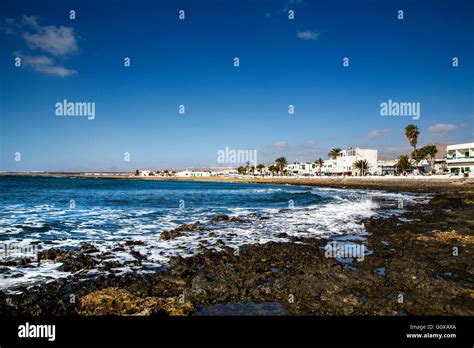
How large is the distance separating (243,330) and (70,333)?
3.41 m

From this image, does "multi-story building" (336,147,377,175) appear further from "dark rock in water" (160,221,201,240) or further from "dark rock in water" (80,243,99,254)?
"dark rock in water" (80,243,99,254)

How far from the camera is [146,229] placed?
19219 millimetres

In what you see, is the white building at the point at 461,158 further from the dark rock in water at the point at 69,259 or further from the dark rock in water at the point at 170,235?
the dark rock in water at the point at 69,259

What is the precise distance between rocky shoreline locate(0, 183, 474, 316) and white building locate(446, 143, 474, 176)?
76891 mm

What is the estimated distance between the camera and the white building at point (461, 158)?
73.8 m

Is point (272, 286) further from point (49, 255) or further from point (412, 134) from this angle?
point (412, 134)

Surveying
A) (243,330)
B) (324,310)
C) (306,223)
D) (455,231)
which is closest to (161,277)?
(243,330)

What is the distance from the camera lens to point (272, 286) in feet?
28.0

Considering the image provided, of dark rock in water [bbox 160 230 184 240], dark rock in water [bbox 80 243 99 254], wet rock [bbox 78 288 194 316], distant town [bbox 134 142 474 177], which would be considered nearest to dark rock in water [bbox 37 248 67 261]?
dark rock in water [bbox 80 243 99 254]

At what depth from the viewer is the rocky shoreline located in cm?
717

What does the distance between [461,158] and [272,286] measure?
88873 mm

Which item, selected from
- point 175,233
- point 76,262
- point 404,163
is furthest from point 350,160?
point 76,262

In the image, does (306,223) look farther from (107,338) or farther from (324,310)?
(107,338)

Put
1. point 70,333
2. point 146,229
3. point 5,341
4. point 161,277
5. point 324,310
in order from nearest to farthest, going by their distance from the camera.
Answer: point 5,341
point 70,333
point 324,310
point 161,277
point 146,229
